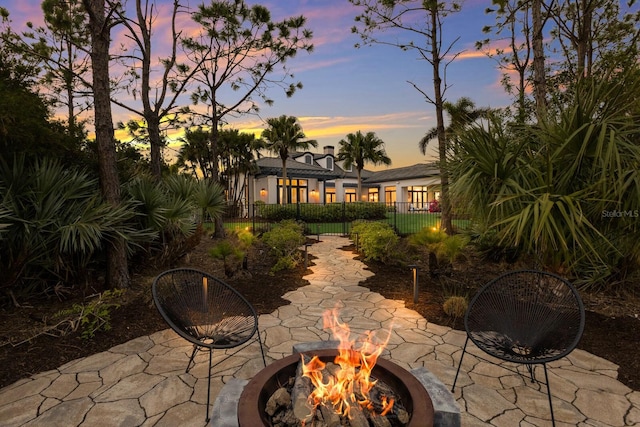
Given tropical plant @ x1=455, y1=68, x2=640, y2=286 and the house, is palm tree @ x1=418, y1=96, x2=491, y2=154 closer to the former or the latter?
the house

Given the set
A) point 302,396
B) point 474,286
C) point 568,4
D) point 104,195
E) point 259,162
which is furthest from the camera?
point 259,162

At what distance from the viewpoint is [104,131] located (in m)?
5.09

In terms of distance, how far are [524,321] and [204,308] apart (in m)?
3.08

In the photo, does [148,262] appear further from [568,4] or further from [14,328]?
[568,4]

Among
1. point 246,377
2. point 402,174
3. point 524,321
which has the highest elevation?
point 402,174

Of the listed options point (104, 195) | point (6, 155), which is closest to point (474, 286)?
point (104, 195)

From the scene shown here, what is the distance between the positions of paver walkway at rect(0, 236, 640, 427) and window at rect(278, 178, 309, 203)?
2455 centimetres

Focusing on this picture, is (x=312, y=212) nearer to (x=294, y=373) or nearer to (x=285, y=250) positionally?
(x=285, y=250)

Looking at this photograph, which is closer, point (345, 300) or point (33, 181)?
point (33, 181)

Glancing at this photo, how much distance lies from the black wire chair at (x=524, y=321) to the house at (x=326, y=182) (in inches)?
879

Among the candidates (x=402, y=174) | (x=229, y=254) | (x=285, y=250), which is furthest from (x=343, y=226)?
(x=402, y=174)

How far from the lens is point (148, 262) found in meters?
6.05

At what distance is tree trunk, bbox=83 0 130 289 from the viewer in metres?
5.03

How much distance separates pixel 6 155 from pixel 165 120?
22.7 feet
